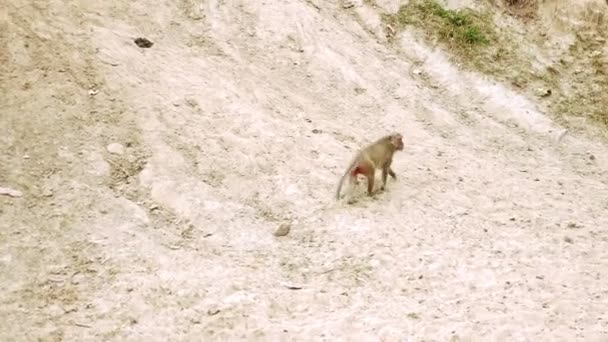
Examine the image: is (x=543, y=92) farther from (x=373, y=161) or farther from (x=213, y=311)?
(x=213, y=311)

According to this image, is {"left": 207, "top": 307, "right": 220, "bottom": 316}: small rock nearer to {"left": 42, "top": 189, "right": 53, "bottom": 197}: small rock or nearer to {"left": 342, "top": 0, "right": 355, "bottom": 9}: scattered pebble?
{"left": 42, "top": 189, "right": 53, "bottom": 197}: small rock

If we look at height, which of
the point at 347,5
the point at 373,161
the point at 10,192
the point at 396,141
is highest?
the point at 347,5

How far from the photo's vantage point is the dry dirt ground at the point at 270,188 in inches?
265

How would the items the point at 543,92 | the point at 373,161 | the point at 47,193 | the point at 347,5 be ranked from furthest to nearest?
1. the point at 347,5
2. the point at 543,92
3. the point at 373,161
4. the point at 47,193

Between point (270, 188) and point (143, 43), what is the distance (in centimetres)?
351

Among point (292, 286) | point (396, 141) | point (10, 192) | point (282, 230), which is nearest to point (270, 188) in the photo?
point (282, 230)

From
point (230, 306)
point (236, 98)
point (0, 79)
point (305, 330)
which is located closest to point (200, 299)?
point (230, 306)

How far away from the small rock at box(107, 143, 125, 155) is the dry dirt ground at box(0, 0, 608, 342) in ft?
0.30

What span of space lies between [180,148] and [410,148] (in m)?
3.13

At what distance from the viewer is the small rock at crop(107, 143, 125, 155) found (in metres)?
8.81

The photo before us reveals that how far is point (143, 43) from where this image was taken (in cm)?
1062

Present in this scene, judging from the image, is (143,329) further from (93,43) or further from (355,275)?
(93,43)

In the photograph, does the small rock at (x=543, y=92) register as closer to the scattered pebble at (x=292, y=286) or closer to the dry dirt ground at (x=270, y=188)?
the dry dirt ground at (x=270, y=188)

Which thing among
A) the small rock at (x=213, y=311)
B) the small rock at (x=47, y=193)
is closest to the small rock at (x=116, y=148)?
the small rock at (x=47, y=193)
